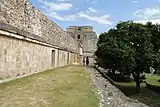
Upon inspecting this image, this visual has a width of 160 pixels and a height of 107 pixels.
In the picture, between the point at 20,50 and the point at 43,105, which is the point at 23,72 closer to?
the point at 20,50

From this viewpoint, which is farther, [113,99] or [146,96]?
[146,96]

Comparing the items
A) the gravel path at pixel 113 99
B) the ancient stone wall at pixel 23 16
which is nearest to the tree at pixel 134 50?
the ancient stone wall at pixel 23 16

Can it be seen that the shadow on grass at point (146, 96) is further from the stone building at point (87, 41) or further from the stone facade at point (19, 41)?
the stone building at point (87, 41)

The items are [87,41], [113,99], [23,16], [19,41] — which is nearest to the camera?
[113,99]

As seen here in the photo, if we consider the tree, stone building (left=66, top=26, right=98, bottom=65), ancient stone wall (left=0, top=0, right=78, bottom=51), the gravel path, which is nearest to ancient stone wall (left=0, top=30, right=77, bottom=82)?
ancient stone wall (left=0, top=0, right=78, bottom=51)

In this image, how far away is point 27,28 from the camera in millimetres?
8828

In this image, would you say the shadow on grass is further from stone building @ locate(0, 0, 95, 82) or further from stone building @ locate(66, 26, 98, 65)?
stone building @ locate(66, 26, 98, 65)

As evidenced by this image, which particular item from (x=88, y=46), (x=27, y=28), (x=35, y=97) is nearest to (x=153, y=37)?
(x=27, y=28)

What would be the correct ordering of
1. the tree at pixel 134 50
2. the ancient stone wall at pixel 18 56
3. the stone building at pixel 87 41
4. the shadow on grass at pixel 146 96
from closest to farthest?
the ancient stone wall at pixel 18 56
the shadow on grass at pixel 146 96
the tree at pixel 134 50
the stone building at pixel 87 41

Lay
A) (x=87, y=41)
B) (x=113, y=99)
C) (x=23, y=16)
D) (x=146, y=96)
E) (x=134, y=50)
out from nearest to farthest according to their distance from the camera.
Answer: (x=113, y=99)
(x=23, y=16)
(x=146, y=96)
(x=134, y=50)
(x=87, y=41)

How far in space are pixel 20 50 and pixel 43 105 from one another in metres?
3.84

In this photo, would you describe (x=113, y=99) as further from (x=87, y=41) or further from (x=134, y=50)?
(x=87, y=41)

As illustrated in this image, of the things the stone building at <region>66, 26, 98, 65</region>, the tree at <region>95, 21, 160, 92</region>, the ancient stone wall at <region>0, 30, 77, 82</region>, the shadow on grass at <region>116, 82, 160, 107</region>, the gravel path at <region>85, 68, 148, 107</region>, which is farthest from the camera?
the stone building at <region>66, 26, 98, 65</region>

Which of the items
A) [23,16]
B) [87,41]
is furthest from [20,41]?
[87,41]
